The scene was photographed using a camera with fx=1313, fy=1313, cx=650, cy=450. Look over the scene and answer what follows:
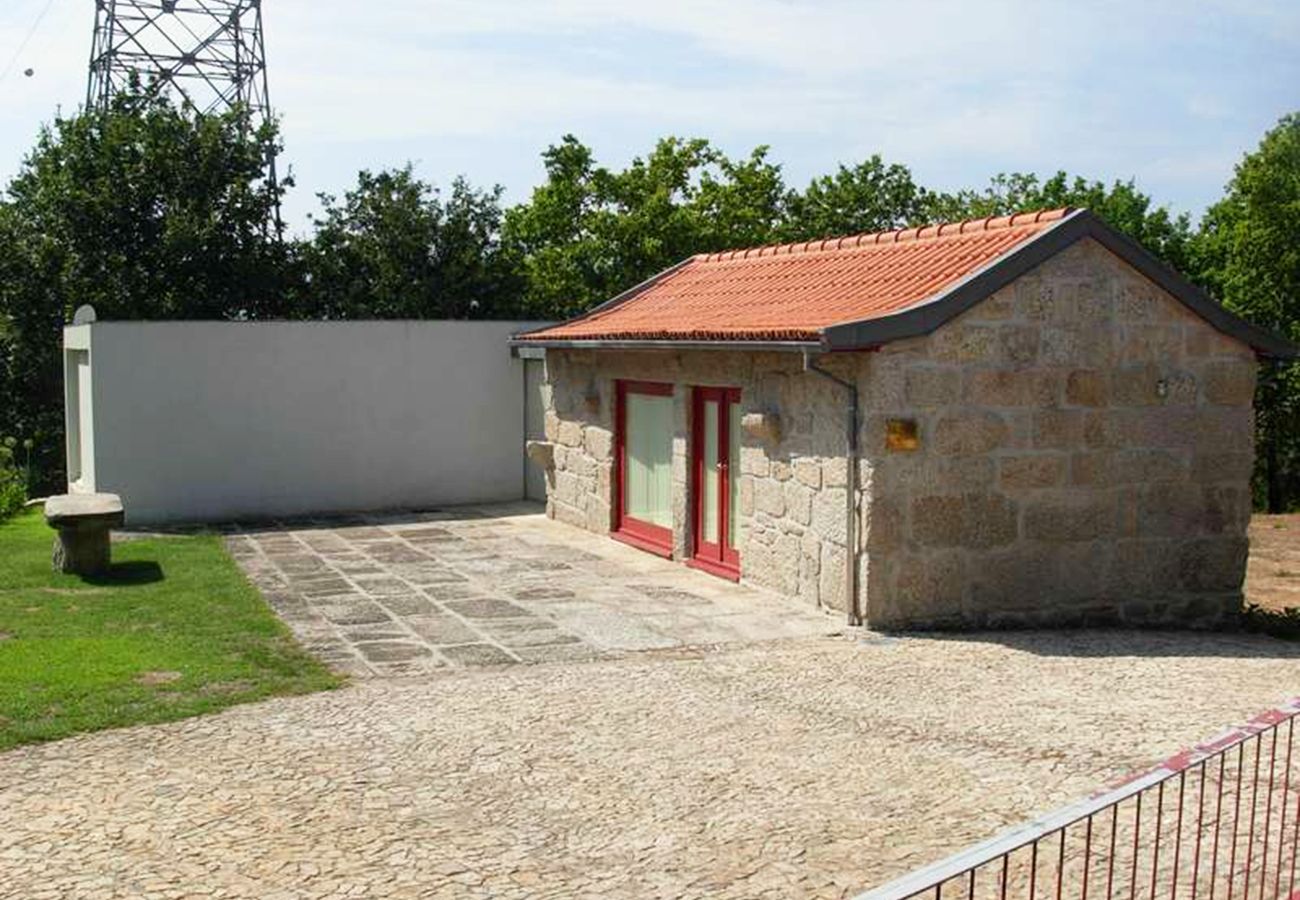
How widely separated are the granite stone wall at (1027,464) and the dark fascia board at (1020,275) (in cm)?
12

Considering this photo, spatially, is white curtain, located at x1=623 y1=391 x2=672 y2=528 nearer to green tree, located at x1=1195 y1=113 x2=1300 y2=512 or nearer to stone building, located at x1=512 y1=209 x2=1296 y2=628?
stone building, located at x1=512 y1=209 x2=1296 y2=628

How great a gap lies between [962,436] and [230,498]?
10.1m

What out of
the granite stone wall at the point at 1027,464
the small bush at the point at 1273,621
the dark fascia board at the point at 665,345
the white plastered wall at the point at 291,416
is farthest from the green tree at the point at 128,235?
the small bush at the point at 1273,621

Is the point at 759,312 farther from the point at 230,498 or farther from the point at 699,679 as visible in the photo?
the point at 230,498

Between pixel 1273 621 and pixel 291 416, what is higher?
pixel 291 416

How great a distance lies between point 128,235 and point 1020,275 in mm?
18111

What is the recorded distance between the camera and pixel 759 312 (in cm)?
1221

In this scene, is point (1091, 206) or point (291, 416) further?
point (1091, 206)

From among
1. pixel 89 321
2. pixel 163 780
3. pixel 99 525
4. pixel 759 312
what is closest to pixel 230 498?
pixel 89 321

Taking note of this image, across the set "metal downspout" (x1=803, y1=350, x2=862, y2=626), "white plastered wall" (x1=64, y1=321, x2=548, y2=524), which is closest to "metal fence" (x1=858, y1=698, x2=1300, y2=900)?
"metal downspout" (x1=803, y1=350, x2=862, y2=626)

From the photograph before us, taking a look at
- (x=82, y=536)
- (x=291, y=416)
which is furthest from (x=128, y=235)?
(x=82, y=536)

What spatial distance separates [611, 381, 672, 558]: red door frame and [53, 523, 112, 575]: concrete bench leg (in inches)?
211

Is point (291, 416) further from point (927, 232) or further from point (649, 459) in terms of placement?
point (927, 232)

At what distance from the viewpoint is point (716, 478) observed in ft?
41.7
